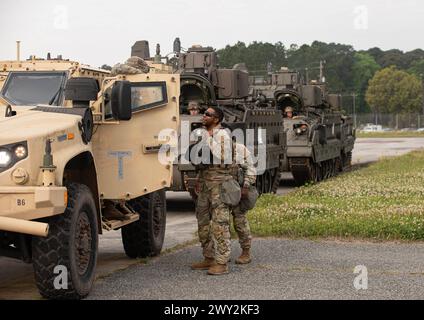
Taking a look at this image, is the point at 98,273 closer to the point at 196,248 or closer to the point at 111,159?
the point at 111,159

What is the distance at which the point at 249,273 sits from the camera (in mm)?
9891

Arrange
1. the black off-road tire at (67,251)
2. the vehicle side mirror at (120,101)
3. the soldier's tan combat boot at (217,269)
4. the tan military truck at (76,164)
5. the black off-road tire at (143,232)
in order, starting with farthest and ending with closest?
the black off-road tire at (143,232)
the soldier's tan combat boot at (217,269)
the vehicle side mirror at (120,101)
the black off-road tire at (67,251)
the tan military truck at (76,164)

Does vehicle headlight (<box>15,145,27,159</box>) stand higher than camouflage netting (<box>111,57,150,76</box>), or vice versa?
camouflage netting (<box>111,57,150,76</box>)

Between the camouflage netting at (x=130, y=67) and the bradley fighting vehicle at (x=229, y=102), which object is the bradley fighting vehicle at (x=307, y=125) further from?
the camouflage netting at (x=130, y=67)

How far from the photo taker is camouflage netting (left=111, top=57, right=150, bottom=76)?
1029 centimetres

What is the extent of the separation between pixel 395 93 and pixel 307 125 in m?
83.1

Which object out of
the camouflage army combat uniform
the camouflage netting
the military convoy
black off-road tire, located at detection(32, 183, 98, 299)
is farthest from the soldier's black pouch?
black off-road tire, located at detection(32, 183, 98, 299)

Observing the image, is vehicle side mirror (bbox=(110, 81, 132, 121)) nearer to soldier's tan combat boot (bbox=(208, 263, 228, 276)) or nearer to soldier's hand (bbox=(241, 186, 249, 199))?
soldier's hand (bbox=(241, 186, 249, 199))

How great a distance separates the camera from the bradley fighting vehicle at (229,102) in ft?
61.4

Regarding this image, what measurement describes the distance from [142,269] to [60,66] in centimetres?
234

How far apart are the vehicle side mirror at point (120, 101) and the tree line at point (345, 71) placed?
3229 inches

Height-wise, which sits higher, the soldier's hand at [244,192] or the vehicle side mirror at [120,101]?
the vehicle side mirror at [120,101]

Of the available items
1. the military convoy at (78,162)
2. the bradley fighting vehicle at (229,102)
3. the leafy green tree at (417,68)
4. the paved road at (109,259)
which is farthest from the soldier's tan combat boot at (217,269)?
the leafy green tree at (417,68)
